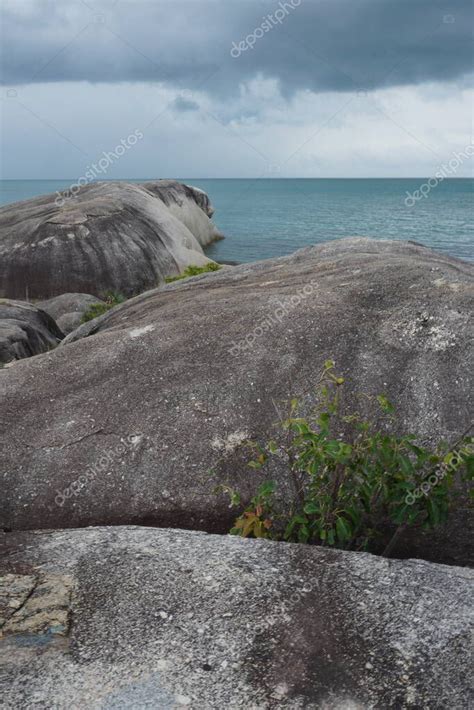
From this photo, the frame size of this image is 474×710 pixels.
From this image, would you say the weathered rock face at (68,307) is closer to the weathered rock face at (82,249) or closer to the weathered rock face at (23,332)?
the weathered rock face at (82,249)

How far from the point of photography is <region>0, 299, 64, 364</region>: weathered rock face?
17.0 m

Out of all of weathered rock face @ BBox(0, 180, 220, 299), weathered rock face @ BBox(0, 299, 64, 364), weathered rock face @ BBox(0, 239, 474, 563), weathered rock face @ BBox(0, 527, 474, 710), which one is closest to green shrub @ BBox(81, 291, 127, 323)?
weathered rock face @ BBox(0, 180, 220, 299)

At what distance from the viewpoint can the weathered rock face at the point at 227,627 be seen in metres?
4.50

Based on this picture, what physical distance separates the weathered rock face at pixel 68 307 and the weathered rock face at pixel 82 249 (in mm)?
1857

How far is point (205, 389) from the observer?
8906 millimetres

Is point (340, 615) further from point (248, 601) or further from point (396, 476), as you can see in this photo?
point (396, 476)

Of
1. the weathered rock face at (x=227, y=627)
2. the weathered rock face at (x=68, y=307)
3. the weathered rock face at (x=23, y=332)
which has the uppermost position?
the weathered rock face at (x=227, y=627)

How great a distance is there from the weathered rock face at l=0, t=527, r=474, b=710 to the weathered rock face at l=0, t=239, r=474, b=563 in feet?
6.99

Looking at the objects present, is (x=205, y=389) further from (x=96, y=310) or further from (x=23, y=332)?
(x=96, y=310)

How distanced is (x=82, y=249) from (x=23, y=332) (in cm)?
1030

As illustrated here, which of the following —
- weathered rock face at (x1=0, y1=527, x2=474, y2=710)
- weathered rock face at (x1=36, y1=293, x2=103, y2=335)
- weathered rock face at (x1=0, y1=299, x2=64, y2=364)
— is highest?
weathered rock face at (x1=0, y1=527, x2=474, y2=710)

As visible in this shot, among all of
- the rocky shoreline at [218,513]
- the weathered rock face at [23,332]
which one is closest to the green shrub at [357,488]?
the rocky shoreline at [218,513]

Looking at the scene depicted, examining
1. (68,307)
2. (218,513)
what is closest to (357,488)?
(218,513)

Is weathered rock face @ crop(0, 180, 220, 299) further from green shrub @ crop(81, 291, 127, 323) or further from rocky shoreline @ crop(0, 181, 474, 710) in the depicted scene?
rocky shoreline @ crop(0, 181, 474, 710)
